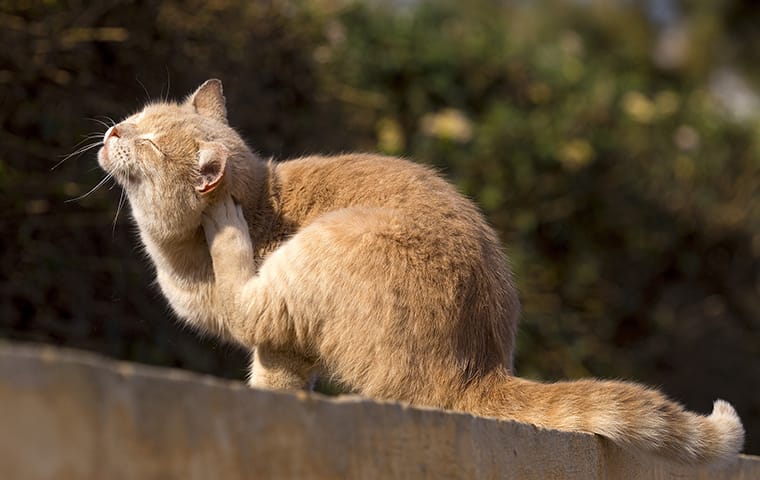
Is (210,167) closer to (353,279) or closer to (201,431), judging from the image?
(353,279)

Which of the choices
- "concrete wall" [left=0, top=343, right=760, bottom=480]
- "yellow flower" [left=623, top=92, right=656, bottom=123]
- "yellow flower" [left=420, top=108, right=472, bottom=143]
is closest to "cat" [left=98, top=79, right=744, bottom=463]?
"concrete wall" [left=0, top=343, right=760, bottom=480]

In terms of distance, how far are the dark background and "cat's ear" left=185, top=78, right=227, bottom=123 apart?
3.29 ft

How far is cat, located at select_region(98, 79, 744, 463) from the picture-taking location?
2.94 m

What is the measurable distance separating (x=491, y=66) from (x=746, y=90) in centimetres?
580

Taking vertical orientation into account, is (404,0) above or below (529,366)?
above

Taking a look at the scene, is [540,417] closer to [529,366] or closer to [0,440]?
[0,440]

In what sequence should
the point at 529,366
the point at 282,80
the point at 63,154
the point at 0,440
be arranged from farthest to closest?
the point at 529,366
the point at 282,80
the point at 63,154
the point at 0,440

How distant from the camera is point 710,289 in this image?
27.9ft

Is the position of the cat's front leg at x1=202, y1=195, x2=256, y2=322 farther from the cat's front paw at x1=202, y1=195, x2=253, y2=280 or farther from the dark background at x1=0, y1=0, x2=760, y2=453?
the dark background at x1=0, y1=0, x2=760, y2=453

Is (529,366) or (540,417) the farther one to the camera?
(529,366)

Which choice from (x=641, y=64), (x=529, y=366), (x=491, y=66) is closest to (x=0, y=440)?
(x=529, y=366)

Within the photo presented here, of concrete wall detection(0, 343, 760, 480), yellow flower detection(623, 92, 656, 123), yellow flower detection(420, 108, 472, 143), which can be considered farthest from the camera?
yellow flower detection(623, 92, 656, 123)

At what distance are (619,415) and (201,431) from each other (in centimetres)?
134

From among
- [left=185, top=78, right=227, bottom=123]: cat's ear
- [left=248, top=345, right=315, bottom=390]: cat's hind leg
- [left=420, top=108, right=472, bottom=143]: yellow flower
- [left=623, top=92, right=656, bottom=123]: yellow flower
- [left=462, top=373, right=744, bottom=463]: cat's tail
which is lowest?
[left=248, top=345, right=315, bottom=390]: cat's hind leg
